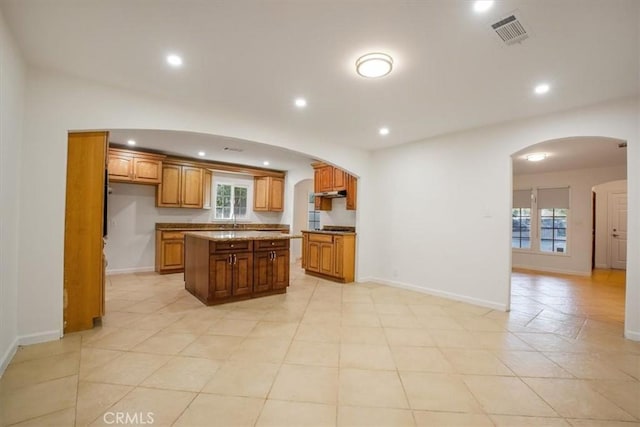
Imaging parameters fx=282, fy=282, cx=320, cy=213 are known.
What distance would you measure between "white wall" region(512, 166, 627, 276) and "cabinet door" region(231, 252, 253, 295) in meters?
7.55

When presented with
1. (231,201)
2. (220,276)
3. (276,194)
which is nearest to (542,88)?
(220,276)

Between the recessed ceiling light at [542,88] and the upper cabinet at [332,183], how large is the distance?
3.03 metres

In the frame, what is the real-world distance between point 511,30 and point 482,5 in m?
0.39

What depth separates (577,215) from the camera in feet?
22.6

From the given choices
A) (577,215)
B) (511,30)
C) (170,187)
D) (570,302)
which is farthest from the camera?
(577,215)

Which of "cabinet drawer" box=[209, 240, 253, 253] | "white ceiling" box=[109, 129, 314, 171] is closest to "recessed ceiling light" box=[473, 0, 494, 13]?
"white ceiling" box=[109, 129, 314, 171]

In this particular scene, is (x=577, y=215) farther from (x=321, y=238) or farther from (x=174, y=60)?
(x=174, y=60)

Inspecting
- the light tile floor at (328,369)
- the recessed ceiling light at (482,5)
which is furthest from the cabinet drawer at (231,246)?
the recessed ceiling light at (482,5)

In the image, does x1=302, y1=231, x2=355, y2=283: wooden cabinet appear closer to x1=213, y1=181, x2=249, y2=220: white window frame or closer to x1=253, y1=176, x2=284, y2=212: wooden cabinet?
x1=253, y1=176, x2=284, y2=212: wooden cabinet

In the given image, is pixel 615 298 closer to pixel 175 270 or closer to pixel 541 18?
pixel 541 18

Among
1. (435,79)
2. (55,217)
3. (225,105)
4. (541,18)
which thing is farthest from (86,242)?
(541,18)

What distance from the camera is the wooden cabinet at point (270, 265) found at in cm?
413

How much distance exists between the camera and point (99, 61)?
2.50 metres

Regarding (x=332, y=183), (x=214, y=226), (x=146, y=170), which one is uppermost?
(x=146, y=170)
